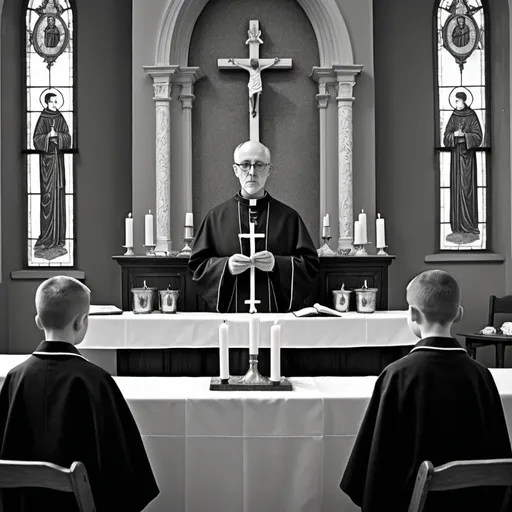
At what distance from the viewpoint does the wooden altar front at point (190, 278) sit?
6.11 m

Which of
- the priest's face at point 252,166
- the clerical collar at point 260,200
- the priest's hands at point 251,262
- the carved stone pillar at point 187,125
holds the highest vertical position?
the carved stone pillar at point 187,125

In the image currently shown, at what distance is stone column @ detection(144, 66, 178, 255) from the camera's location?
7.95 metres

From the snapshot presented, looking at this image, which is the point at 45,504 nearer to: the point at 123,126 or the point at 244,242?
the point at 244,242

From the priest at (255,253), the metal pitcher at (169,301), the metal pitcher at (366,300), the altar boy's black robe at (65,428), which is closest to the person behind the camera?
the altar boy's black robe at (65,428)

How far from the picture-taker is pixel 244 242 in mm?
5625

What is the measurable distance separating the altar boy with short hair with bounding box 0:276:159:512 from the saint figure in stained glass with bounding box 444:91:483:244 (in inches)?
266

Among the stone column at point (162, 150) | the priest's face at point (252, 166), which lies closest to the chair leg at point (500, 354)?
the priest's face at point (252, 166)

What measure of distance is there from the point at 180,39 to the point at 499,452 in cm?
652

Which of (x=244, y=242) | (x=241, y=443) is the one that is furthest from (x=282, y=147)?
(x=241, y=443)

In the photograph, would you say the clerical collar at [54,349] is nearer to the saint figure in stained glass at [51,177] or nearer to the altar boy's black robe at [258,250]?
the altar boy's black robe at [258,250]

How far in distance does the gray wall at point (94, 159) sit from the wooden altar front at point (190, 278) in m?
2.56

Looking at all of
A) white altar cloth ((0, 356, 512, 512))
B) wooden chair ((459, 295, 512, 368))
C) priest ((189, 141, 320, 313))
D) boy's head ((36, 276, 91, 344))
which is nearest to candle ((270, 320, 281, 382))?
white altar cloth ((0, 356, 512, 512))

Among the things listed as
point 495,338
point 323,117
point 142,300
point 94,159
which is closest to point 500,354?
point 495,338

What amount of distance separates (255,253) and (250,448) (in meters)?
2.08
